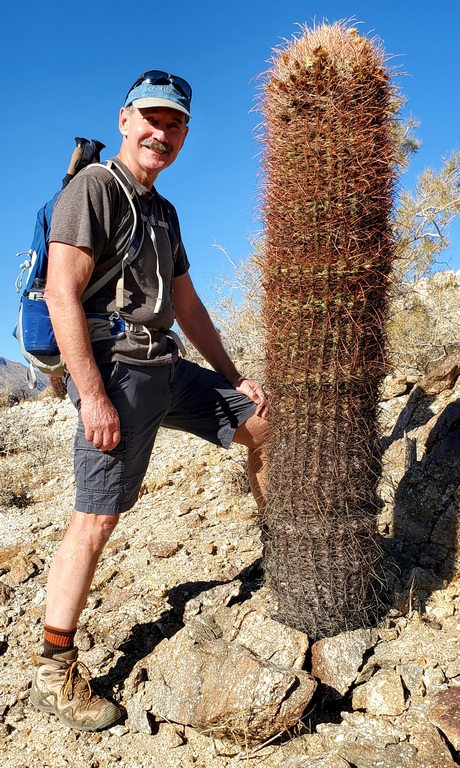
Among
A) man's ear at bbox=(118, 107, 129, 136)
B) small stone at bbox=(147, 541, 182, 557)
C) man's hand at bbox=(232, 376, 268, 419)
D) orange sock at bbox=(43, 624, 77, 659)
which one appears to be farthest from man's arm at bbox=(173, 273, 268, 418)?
orange sock at bbox=(43, 624, 77, 659)

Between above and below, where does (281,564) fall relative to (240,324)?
below

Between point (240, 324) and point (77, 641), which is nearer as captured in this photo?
point (77, 641)

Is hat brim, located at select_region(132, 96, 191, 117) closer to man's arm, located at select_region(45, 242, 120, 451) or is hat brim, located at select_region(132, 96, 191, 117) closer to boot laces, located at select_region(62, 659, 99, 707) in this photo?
man's arm, located at select_region(45, 242, 120, 451)

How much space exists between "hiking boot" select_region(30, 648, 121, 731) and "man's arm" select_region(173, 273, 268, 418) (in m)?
1.51

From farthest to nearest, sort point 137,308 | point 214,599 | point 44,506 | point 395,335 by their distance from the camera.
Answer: point 395,335 → point 44,506 → point 214,599 → point 137,308

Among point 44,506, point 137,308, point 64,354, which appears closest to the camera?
point 64,354

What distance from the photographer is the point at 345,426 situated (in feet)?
9.13

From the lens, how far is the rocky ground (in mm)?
2576

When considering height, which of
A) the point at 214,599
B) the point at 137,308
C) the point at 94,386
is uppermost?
the point at 137,308

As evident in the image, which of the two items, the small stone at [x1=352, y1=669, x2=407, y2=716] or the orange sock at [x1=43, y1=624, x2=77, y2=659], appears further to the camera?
the orange sock at [x1=43, y1=624, x2=77, y2=659]

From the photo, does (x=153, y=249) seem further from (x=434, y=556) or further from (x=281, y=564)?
(x=434, y=556)

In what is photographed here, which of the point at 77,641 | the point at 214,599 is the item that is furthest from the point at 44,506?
the point at 214,599

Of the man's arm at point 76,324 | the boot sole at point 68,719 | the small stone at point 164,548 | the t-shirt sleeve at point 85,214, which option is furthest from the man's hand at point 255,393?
the boot sole at point 68,719

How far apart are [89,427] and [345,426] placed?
1052mm
